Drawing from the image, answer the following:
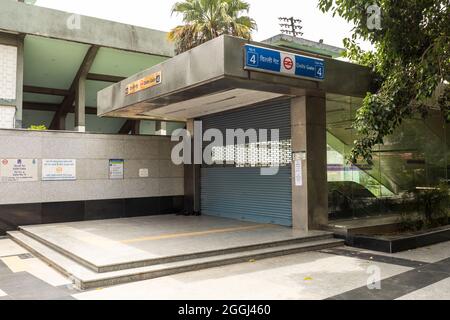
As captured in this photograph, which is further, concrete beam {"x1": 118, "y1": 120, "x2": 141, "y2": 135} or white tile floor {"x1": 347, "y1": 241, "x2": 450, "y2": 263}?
concrete beam {"x1": 118, "y1": 120, "x2": 141, "y2": 135}

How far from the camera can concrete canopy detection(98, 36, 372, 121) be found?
7.15 metres

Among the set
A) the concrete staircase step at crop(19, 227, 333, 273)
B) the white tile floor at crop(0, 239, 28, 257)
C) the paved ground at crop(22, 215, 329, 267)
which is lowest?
the white tile floor at crop(0, 239, 28, 257)

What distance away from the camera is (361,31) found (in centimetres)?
736

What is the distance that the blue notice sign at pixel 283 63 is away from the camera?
7258mm

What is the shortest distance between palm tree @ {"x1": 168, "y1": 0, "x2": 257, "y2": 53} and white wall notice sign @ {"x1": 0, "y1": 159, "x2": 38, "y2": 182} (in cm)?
804

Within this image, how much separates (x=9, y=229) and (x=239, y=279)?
23.8 feet

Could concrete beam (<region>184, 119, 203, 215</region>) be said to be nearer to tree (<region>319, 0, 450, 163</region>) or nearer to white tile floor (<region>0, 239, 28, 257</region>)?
white tile floor (<region>0, 239, 28, 257</region>)

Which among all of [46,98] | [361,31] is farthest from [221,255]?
[46,98]

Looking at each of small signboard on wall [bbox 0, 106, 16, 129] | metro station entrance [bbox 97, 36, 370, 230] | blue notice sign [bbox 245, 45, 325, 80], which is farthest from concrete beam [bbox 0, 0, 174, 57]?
blue notice sign [bbox 245, 45, 325, 80]

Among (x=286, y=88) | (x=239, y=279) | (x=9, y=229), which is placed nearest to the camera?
(x=239, y=279)

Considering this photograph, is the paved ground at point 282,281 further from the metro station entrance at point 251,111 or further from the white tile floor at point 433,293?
the metro station entrance at point 251,111

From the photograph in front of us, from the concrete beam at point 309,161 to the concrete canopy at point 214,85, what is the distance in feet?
1.66
